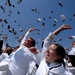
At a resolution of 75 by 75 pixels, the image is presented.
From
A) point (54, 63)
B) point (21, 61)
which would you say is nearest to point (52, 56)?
point (54, 63)

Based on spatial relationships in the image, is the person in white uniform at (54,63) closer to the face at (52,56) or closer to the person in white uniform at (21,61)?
the face at (52,56)

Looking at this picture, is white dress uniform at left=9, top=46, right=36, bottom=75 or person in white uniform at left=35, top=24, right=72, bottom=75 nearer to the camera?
person in white uniform at left=35, top=24, right=72, bottom=75

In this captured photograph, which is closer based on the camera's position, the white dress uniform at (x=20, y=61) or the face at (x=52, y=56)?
the face at (x=52, y=56)

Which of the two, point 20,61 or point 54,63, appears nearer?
point 54,63

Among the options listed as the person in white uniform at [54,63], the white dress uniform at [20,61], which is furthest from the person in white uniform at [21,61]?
the person in white uniform at [54,63]

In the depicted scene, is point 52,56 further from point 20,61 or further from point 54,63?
point 20,61

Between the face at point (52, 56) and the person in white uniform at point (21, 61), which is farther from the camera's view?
the person in white uniform at point (21, 61)

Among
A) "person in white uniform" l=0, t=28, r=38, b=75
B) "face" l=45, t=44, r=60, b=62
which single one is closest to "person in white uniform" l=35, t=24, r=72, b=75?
"face" l=45, t=44, r=60, b=62

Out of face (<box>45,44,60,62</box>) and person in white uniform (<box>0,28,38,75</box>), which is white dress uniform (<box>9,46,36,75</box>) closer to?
person in white uniform (<box>0,28,38,75</box>)

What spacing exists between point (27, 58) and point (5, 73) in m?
0.77

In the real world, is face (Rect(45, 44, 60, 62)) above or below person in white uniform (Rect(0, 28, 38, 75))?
above

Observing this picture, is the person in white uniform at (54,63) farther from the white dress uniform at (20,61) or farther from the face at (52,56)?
the white dress uniform at (20,61)

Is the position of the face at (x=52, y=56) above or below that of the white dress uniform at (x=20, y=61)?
above

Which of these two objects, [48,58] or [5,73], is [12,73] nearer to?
[5,73]
